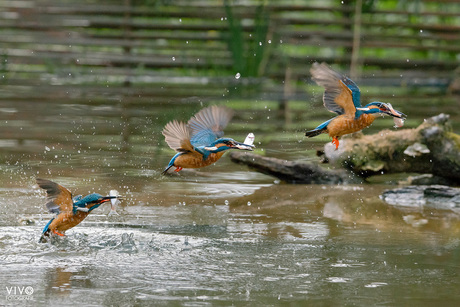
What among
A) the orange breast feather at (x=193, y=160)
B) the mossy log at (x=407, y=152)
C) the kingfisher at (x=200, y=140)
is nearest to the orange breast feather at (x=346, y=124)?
the kingfisher at (x=200, y=140)

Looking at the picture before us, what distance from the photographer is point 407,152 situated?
5.89 metres

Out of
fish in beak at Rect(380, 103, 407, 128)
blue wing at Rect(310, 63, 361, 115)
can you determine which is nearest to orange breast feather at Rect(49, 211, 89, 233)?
blue wing at Rect(310, 63, 361, 115)

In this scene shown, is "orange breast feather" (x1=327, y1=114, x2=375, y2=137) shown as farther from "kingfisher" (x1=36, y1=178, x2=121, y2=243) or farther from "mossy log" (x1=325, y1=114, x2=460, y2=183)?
"mossy log" (x1=325, y1=114, x2=460, y2=183)

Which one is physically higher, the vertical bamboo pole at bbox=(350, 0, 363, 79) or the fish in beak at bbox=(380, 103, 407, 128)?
the vertical bamboo pole at bbox=(350, 0, 363, 79)

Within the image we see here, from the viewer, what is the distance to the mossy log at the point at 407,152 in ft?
19.4

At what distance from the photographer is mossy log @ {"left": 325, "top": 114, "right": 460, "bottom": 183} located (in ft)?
19.4

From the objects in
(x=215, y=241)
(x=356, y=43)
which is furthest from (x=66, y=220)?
(x=356, y=43)

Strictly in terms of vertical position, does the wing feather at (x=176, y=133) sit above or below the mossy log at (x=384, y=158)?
below

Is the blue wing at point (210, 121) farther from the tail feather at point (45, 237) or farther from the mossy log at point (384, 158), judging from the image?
the mossy log at point (384, 158)

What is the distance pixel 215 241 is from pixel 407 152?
2.23 meters

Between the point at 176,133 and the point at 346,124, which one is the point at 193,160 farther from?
the point at 346,124

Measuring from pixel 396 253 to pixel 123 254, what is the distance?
1.45 metres

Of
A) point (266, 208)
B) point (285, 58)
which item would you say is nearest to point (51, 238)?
point (266, 208)

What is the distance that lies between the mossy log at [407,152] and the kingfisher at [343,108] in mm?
3024
